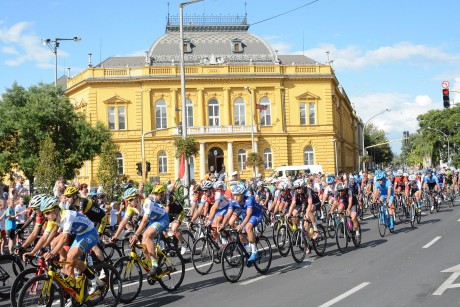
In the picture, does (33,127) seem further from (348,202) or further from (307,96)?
(348,202)

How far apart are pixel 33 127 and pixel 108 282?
3586cm

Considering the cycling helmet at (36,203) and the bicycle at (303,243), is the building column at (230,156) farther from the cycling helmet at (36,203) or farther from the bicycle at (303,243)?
the cycling helmet at (36,203)

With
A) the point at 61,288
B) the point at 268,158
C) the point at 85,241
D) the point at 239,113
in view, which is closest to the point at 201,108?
the point at 239,113

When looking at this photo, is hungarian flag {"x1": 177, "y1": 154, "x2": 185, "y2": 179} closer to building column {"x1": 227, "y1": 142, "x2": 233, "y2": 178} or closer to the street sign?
the street sign

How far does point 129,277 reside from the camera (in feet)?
32.4

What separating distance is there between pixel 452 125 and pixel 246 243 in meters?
100

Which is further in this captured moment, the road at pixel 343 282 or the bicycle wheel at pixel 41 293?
the road at pixel 343 282

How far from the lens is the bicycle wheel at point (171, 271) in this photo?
1062cm

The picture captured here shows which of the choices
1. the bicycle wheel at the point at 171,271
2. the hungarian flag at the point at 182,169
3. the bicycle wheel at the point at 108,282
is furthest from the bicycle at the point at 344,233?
the hungarian flag at the point at 182,169

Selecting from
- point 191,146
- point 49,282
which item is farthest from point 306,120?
point 49,282

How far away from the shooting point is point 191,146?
2919cm

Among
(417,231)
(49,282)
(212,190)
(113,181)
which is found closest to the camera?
(49,282)

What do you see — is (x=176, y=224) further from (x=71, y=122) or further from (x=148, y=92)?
(x=148, y=92)

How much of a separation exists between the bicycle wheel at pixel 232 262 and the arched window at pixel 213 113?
169 feet
